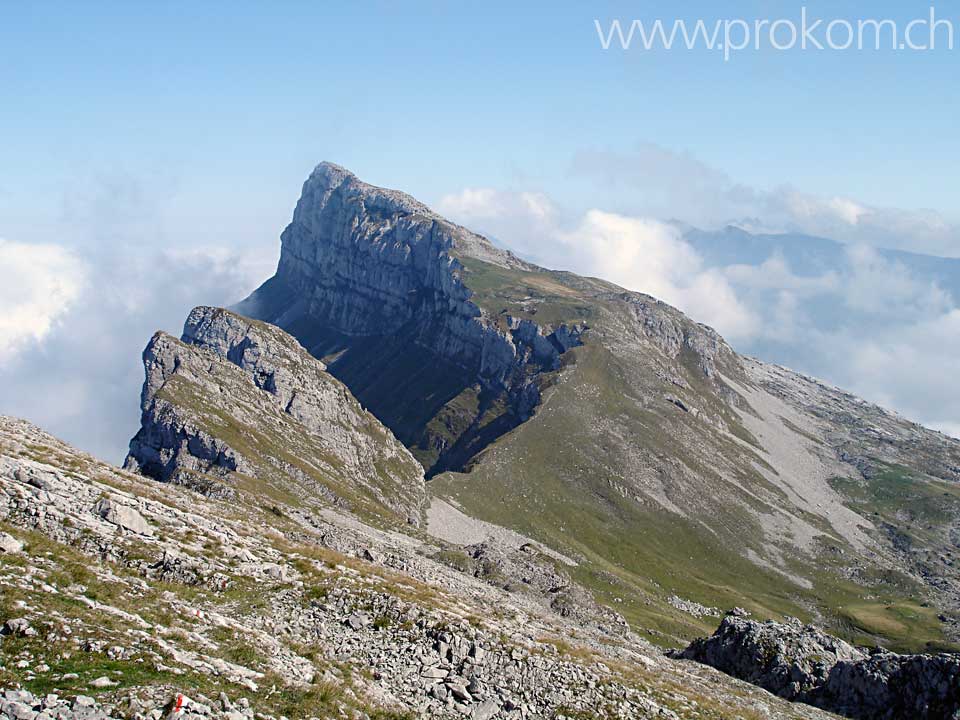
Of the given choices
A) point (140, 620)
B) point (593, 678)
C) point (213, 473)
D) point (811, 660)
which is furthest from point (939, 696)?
point (213, 473)

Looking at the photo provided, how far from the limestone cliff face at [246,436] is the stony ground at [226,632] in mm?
67768

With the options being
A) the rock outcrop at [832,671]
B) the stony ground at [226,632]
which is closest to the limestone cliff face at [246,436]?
the stony ground at [226,632]

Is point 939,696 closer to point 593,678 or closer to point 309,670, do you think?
point 593,678

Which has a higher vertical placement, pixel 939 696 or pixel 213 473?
pixel 213 473

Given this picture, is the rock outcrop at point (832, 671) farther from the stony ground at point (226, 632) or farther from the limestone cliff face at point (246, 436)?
the limestone cliff face at point (246, 436)

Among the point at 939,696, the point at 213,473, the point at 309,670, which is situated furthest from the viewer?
the point at 213,473

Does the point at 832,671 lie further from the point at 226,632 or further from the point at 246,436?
the point at 246,436

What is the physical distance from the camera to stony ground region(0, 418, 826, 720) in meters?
23.5

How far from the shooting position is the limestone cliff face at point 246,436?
133000 millimetres

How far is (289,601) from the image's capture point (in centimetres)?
3734

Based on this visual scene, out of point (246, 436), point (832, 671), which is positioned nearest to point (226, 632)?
point (832, 671)

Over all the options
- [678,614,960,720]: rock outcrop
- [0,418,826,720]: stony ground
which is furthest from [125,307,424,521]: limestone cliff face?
[678,614,960,720]: rock outcrop

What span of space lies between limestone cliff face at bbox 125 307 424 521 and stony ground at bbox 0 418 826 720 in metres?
67.8

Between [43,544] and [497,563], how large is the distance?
86.0m
